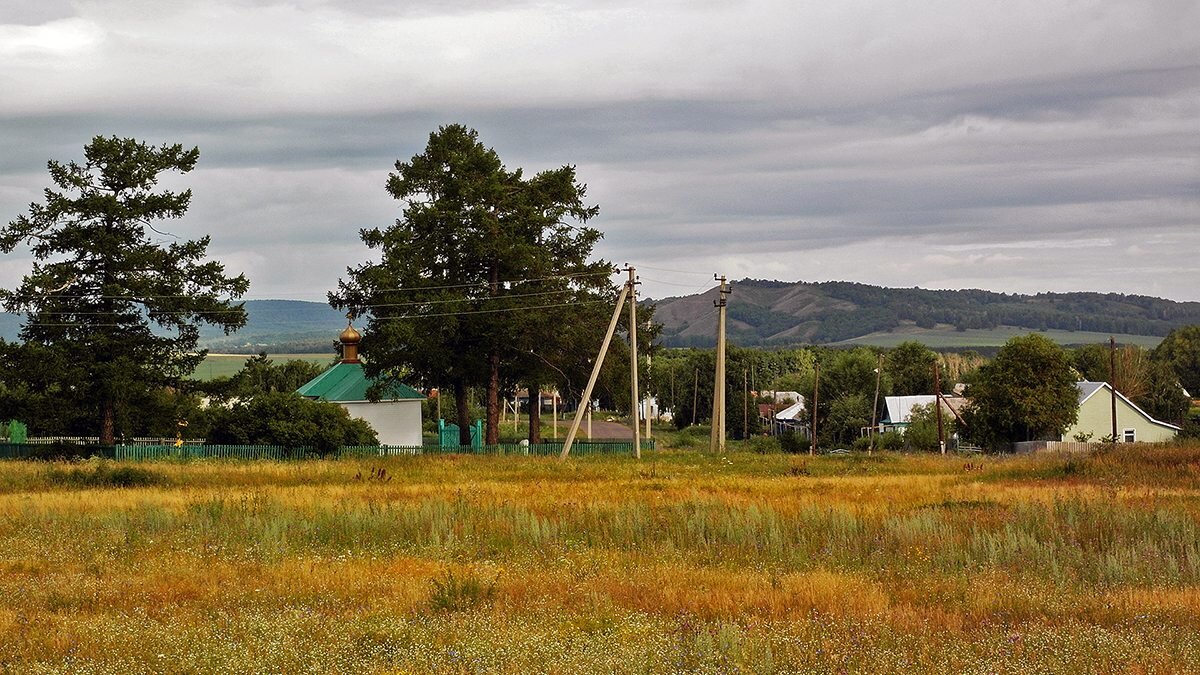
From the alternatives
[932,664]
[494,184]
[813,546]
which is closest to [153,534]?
[813,546]

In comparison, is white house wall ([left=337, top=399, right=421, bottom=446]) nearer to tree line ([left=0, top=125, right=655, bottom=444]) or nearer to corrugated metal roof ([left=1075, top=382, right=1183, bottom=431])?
tree line ([left=0, top=125, right=655, bottom=444])

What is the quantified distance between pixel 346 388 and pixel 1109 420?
54.9 m

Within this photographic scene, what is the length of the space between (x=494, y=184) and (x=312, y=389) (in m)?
17.3

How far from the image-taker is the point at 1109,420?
3484 inches

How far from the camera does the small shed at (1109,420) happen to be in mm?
87562

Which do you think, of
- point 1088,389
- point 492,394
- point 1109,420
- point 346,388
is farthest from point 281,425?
point 1088,389

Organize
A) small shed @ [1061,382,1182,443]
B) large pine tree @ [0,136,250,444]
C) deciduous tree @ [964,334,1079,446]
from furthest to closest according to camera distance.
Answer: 1. small shed @ [1061,382,1182,443]
2. deciduous tree @ [964,334,1079,446]
3. large pine tree @ [0,136,250,444]

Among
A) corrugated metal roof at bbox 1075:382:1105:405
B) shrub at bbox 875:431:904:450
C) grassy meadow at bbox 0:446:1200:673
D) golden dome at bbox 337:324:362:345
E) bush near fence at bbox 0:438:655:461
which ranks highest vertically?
golden dome at bbox 337:324:362:345

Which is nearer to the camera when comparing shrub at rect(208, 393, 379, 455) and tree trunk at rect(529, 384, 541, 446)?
shrub at rect(208, 393, 379, 455)

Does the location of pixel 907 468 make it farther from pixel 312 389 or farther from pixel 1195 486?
pixel 312 389

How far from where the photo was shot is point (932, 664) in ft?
38.4

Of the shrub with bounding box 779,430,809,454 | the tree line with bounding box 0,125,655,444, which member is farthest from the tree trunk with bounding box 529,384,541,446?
the shrub with bounding box 779,430,809,454

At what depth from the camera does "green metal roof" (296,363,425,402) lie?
2628 inches

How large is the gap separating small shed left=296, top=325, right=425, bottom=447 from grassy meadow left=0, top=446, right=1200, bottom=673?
1312 inches
